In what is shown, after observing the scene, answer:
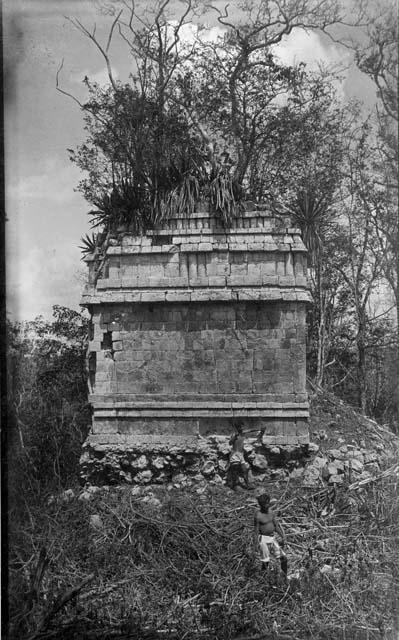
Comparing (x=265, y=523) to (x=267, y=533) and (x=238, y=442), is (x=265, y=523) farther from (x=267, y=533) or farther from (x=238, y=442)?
(x=238, y=442)

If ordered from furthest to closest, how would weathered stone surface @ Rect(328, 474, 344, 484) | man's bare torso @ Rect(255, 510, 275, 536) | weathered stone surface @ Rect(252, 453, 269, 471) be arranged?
weathered stone surface @ Rect(252, 453, 269, 471)
weathered stone surface @ Rect(328, 474, 344, 484)
man's bare torso @ Rect(255, 510, 275, 536)

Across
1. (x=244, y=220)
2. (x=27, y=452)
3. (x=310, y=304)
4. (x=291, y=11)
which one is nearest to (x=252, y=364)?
(x=310, y=304)

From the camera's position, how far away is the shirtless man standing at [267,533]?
5355 millimetres

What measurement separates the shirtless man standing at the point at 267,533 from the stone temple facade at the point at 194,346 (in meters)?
0.53

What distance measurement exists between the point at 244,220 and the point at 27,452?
3078 mm

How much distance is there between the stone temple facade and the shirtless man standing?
0.53 m

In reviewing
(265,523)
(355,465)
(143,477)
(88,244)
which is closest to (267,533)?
(265,523)

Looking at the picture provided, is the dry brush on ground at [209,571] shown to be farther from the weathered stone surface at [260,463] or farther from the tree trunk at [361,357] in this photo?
the tree trunk at [361,357]

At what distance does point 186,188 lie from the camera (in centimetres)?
640

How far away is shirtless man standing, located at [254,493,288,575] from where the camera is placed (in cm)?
536

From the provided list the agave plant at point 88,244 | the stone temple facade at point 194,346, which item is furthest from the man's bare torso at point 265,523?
the agave plant at point 88,244

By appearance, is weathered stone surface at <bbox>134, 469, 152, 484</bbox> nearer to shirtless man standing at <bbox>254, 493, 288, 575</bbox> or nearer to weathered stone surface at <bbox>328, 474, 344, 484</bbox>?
shirtless man standing at <bbox>254, 493, 288, 575</bbox>

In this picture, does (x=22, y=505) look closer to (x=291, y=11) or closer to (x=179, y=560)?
(x=179, y=560)

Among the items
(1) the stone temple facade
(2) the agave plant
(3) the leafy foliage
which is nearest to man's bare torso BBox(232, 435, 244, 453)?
(1) the stone temple facade
